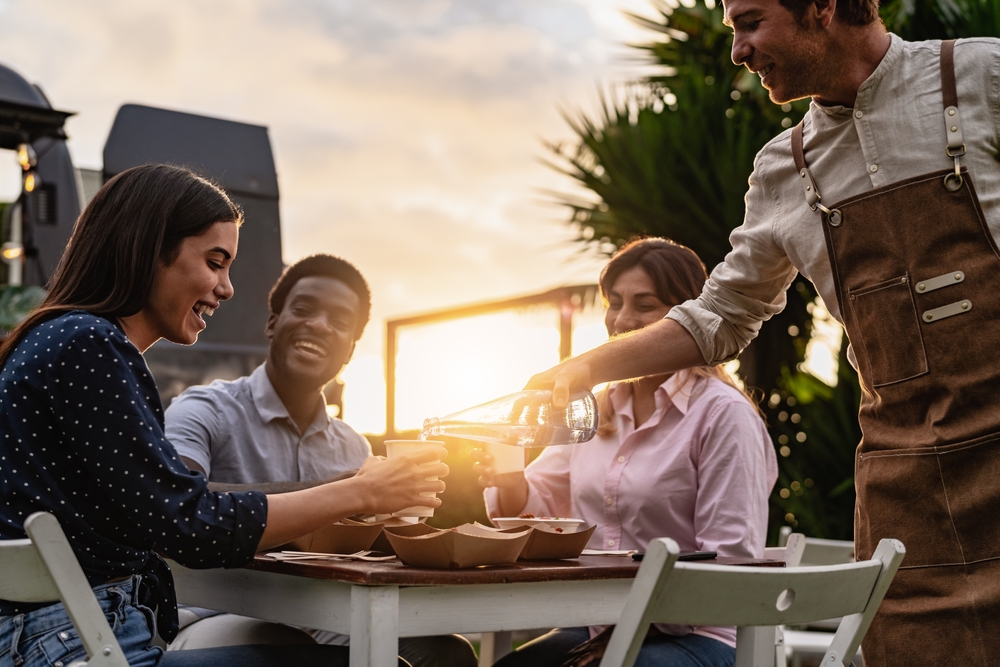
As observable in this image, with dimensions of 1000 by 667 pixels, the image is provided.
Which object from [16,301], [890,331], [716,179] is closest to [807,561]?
[890,331]

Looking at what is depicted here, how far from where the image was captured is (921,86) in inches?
73.7

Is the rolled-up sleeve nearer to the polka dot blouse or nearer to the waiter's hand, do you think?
the waiter's hand

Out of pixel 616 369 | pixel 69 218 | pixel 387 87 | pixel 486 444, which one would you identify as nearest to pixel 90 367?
pixel 486 444

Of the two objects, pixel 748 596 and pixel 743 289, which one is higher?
pixel 743 289

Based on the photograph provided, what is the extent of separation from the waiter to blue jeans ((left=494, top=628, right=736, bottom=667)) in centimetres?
33

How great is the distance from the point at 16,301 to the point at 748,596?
232 inches

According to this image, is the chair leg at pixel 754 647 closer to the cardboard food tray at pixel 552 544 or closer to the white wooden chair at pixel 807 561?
the white wooden chair at pixel 807 561

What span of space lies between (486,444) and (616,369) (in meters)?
0.34

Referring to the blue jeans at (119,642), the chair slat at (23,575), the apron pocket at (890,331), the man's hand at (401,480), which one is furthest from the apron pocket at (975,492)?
the chair slat at (23,575)

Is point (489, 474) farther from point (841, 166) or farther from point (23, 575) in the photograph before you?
point (23, 575)

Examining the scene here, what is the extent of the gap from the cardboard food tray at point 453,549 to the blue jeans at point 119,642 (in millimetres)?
367

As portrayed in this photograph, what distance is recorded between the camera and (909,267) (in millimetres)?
1819

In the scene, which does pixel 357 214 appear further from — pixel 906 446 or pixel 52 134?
pixel 906 446

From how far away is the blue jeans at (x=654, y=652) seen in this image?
6.52 ft
